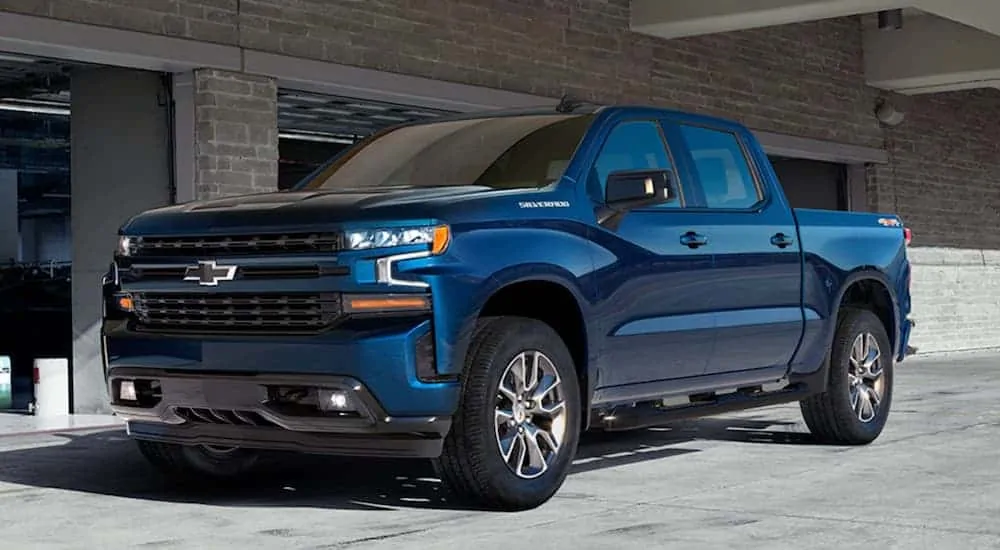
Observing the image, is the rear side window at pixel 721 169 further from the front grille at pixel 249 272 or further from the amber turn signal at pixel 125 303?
the amber turn signal at pixel 125 303

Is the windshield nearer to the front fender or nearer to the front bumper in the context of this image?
the front fender

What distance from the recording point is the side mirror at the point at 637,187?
7.70 m

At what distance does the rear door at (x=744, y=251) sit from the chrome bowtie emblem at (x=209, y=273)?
9.10 ft

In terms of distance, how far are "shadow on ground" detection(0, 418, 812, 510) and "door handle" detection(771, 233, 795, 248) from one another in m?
1.43

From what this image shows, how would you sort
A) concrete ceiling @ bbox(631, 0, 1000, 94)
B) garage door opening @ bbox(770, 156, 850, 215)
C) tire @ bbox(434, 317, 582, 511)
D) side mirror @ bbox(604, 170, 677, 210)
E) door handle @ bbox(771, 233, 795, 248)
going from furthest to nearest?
garage door opening @ bbox(770, 156, 850, 215) < concrete ceiling @ bbox(631, 0, 1000, 94) < door handle @ bbox(771, 233, 795, 248) < side mirror @ bbox(604, 170, 677, 210) < tire @ bbox(434, 317, 582, 511)

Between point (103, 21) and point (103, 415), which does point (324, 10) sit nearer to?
point (103, 21)

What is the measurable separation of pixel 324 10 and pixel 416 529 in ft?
26.9

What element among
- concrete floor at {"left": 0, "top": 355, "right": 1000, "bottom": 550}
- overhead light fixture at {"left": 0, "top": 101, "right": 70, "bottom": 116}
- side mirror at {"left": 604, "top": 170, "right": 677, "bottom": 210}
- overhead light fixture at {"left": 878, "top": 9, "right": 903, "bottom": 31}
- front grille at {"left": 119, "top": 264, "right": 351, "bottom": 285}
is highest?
overhead light fixture at {"left": 878, "top": 9, "right": 903, "bottom": 31}

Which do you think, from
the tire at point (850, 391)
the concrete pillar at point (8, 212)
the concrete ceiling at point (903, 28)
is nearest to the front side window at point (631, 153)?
the tire at point (850, 391)

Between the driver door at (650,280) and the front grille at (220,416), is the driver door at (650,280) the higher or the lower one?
the higher one

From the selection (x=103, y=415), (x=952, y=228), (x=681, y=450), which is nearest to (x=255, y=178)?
(x=103, y=415)

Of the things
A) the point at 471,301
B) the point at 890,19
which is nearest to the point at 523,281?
the point at 471,301

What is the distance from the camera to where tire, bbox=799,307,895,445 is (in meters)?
9.90

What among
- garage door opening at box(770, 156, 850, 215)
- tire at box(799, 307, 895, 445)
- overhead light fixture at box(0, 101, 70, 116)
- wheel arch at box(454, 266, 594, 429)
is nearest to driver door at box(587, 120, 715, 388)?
wheel arch at box(454, 266, 594, 429)
